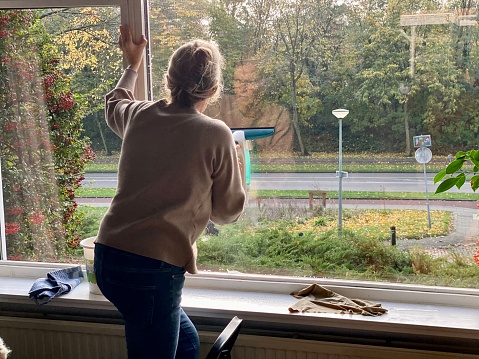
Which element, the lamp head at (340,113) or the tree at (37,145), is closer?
the lamp head at (340,113)

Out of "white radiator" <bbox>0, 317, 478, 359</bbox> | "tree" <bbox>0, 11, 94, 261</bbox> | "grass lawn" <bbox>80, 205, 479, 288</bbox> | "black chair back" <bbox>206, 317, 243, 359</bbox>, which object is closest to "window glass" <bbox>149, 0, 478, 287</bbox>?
"grass lawn" <bbox>80, 205, 479, 288</bbox>

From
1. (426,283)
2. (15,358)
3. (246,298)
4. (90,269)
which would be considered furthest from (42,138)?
(426,283)

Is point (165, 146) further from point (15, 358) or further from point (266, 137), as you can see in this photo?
point (15, 358)

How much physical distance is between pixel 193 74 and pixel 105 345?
1.07m

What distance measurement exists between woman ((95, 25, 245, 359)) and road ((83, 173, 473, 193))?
473 mm

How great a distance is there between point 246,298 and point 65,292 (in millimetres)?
676

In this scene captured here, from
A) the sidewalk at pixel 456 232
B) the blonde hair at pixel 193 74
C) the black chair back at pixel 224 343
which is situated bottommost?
the black chair back at pixel 224 343

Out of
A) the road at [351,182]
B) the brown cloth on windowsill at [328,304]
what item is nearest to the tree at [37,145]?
the road at [351,182]

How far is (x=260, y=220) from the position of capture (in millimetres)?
2291

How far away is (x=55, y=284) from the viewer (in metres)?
2.31

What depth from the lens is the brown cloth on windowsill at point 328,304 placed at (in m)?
2.03

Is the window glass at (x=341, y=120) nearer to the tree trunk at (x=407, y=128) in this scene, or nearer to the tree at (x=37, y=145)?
the tree trunk at (x=407, y=128)

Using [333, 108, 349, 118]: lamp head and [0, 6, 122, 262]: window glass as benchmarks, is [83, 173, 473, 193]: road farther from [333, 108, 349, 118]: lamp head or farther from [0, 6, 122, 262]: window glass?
[0, 6, 122, 262]: window glass

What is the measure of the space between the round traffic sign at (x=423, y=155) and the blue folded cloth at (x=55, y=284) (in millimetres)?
1354
